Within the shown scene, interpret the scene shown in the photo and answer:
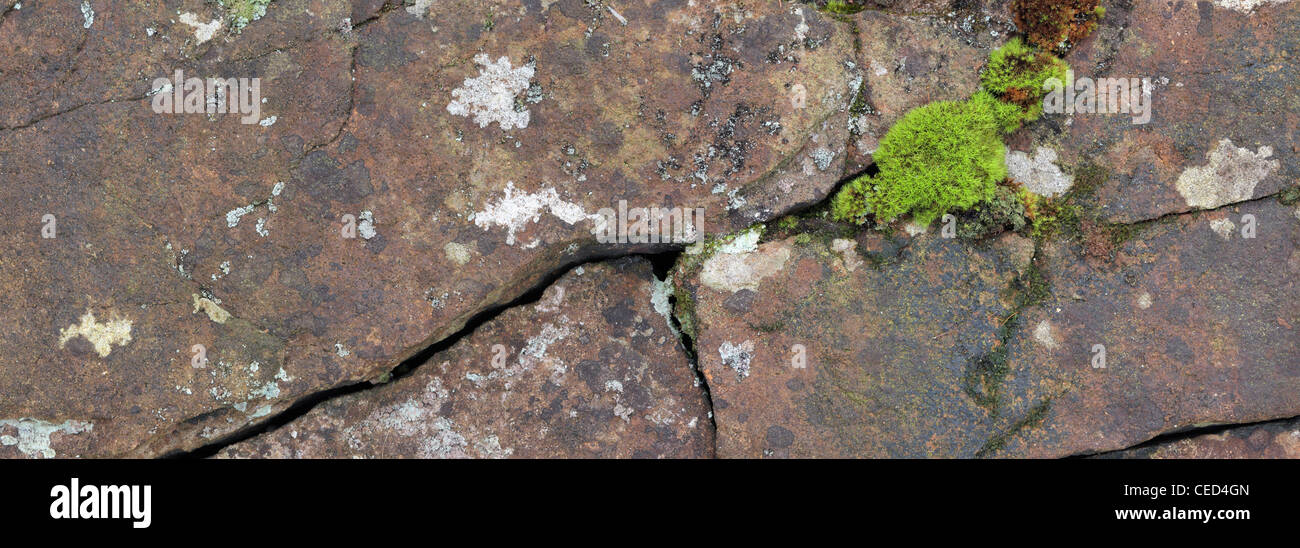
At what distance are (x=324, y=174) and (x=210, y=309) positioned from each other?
0.77 metres

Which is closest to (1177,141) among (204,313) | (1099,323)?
(1099,323)

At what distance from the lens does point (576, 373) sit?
3.71 meters

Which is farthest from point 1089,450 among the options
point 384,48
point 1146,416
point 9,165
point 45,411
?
point 9,165

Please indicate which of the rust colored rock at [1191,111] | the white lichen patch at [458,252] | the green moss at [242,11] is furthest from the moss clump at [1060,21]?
the green moss at [242,11]

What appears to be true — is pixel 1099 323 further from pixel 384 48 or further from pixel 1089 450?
pixel 384 48

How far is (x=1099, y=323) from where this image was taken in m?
3.62

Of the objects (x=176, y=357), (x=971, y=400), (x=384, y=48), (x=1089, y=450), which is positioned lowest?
(x=1089, y=450)

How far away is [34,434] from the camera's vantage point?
12.1 ft

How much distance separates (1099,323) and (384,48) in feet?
10.9

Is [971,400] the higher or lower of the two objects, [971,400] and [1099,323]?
the lower

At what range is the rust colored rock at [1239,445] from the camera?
3.68 meters

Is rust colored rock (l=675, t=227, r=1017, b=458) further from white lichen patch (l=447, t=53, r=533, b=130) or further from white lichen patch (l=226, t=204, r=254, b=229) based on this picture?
white lichen patch (l=226, t=204, r=254, b=229)

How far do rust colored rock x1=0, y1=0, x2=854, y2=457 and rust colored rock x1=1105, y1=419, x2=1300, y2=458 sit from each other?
1.86 m

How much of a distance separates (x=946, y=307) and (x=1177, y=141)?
126 centimetres
